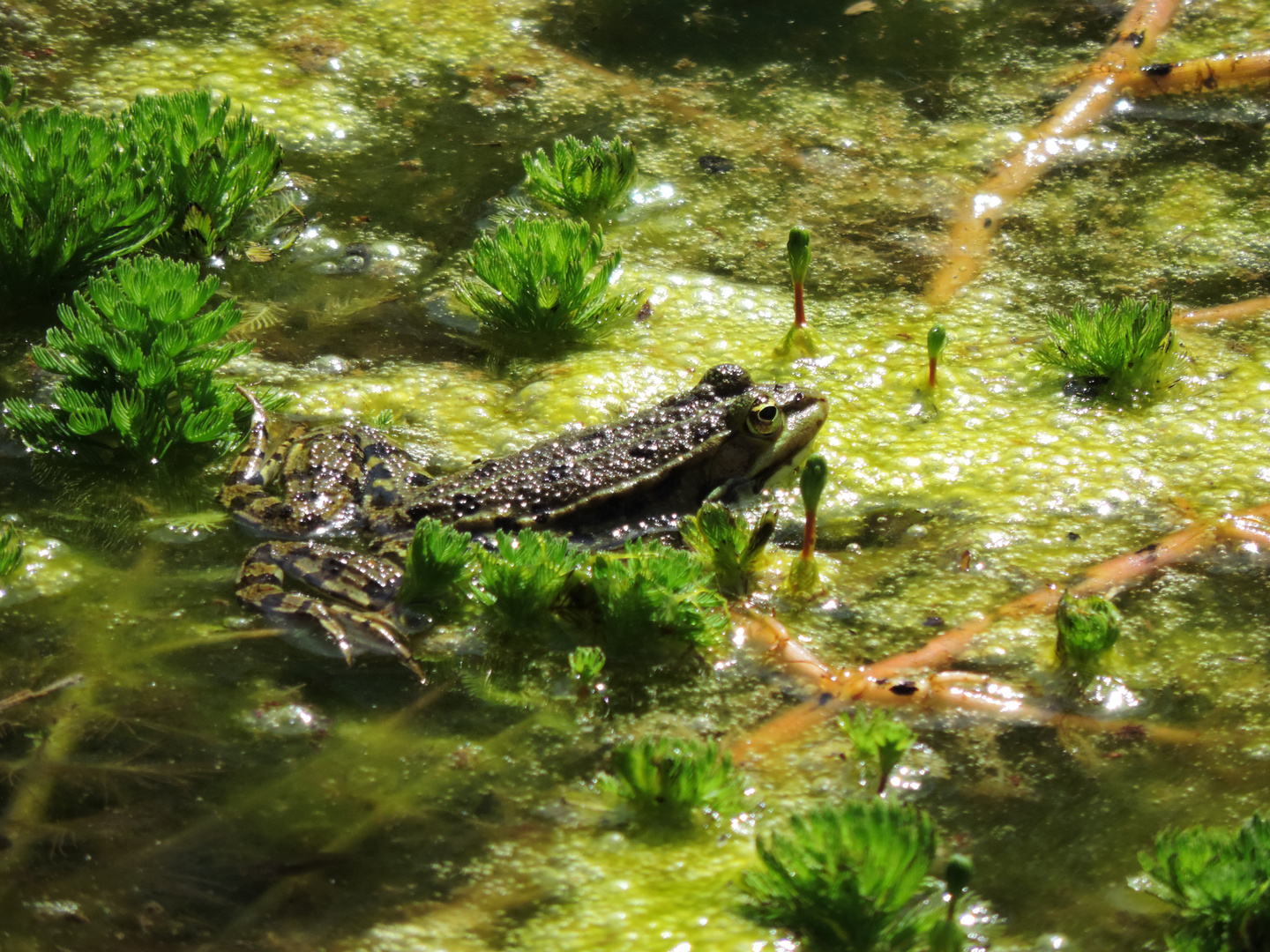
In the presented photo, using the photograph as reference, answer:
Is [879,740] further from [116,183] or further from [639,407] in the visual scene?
[116,183]

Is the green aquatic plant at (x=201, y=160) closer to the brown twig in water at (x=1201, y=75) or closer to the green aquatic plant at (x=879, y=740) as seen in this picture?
the green aquatic plant at (x=879, y=740)

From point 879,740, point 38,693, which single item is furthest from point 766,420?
point 38,693

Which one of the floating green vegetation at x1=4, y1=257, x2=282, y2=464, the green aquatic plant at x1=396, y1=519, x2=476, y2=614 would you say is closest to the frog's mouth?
the green aquatic plant at x1=396, y1=519, x2=476, y2=614

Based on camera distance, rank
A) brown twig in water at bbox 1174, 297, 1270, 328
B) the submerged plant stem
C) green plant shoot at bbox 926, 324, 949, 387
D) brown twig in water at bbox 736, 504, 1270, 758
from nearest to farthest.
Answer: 1. the submerged plant stem
2. brown twig in water at bbox 736, 504, 1270, 758
3. green plant shoot at bbox 926, 324, 949, 387
4. brown twig in water at bbox 1174, 297, 1270, 328

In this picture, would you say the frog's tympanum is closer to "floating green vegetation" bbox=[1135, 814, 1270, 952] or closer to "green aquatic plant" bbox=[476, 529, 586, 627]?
"green aquatic plant" bbox=[476, 529, 586, 627]

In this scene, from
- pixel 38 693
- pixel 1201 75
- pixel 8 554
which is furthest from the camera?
pixel 1201 75

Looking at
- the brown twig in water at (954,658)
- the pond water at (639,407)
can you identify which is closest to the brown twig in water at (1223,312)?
the pond water at (639,407)

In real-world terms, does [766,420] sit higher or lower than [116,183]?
lower

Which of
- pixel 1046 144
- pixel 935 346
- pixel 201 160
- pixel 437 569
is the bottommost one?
pixel 437 569
